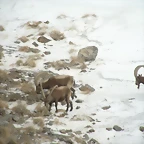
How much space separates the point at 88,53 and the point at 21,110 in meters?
0.65

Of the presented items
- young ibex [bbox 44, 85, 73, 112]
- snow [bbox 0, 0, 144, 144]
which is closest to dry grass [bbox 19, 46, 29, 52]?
snow [bbox 0, 0, 144, 144]

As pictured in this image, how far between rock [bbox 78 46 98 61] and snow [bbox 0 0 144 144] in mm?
34

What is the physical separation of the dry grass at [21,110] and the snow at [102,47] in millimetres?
191

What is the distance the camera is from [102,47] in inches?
106

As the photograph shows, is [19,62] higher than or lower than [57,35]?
lower

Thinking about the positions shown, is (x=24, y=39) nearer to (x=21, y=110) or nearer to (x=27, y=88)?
(x=27, y=88)

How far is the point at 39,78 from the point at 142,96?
0.76 meters

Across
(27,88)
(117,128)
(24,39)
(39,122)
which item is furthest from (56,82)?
(117,128)

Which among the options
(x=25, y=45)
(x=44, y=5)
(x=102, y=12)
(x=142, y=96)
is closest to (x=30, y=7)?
(x=44, y=5)

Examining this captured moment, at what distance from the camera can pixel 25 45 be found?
269 centimetres

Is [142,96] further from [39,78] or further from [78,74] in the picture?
[39,78]

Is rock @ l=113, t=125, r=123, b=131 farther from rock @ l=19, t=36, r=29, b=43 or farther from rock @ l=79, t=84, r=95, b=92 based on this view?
rock @ l=19, t=36, r=29, b=43

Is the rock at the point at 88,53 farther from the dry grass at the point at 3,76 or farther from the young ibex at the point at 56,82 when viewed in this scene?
the dry grass at the point at 3,76

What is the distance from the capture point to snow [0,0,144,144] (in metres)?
2.48
